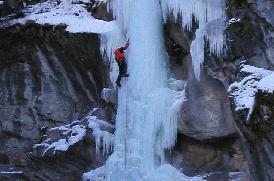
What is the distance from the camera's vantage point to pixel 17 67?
610 inches

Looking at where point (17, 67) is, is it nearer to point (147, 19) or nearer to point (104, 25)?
point (104, 25)

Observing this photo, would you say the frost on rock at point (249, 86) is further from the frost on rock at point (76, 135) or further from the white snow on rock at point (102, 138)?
the frost on rock at point (76, 135)

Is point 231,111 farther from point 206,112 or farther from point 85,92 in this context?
point 85,92

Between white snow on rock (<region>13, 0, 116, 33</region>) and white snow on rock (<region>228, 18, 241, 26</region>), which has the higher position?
white snow on rock (<region>13, 0, 116, 33</region>)

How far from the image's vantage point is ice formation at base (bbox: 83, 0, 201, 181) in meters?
13.6

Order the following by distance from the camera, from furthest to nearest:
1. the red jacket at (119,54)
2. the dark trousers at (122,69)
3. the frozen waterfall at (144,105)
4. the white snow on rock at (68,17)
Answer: the white snow on rock at (68,17) → the dark trousers at (122,69) → the red jacket at (119,54) → the frozen waterfall at (144,105)

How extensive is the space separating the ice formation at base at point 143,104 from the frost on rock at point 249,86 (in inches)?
80.9

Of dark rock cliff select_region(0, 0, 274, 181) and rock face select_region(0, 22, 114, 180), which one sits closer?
dark rock cliff select_region(0, 0, 274, 181)

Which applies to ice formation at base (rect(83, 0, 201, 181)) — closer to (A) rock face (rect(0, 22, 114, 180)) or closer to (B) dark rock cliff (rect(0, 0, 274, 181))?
(B) dark rock cliff (rect(0, 0, 274, 181))

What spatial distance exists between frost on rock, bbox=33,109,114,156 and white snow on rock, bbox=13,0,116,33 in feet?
7.70

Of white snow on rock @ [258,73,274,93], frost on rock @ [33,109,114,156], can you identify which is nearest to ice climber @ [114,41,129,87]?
frost on rock @ [33,109,114,156]

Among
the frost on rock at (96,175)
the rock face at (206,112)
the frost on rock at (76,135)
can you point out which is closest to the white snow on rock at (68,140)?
the frost on rock at (76,135)

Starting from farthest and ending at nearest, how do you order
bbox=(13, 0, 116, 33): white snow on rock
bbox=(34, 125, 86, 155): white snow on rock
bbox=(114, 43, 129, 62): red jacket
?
1. bbox=(13, 0, 116, 33): white snow on rock
2. bbox=(34, 125, 86, 155): white snow on rock
3. bbox=(114, 43, 129, 62): red jacket

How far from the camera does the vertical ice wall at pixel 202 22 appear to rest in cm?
1297
